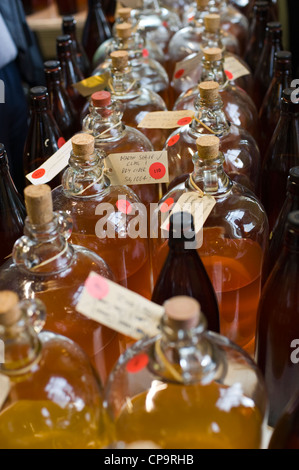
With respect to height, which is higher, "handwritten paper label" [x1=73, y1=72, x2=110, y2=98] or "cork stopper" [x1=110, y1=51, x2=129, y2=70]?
"cork stopper" [x1=110, y1=51, x2=129, y2=70]

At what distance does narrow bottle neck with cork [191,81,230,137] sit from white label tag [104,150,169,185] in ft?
0.30

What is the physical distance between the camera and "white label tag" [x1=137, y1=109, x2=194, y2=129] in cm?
108

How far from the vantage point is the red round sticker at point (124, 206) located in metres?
0.94

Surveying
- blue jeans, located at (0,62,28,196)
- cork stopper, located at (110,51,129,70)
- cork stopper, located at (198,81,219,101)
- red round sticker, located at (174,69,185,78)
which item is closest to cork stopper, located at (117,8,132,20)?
red round sticker, located at (174,69,185,78)

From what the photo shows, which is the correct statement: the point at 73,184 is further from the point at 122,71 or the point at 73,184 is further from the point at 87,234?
the point at 122,71

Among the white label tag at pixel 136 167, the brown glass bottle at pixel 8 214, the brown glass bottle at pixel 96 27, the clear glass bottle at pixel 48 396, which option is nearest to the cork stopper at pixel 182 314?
the clear glass bottle at pixel 48 396

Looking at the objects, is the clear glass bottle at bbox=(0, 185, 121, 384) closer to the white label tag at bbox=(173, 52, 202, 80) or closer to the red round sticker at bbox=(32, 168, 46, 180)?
the red round sticker at bbox=(32, 168, 46, 180)

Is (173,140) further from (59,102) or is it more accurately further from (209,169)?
(59,102)

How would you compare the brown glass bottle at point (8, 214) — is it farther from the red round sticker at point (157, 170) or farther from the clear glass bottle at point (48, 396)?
the clear glass bottle at point (48, 396)

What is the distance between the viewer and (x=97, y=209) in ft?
3.02

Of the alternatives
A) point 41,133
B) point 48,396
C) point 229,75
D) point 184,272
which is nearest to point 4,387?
point 48,396

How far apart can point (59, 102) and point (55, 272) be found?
73 centimetres

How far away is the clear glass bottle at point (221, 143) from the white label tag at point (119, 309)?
0.47 metres

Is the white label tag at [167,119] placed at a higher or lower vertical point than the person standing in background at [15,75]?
higher
